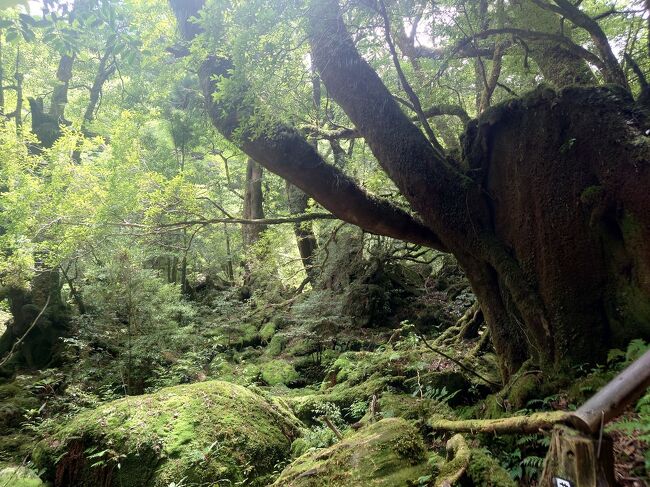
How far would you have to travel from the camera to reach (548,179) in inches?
163

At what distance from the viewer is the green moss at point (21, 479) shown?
3797mm

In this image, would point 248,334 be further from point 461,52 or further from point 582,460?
point 582,460

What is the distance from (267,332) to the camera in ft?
34.5

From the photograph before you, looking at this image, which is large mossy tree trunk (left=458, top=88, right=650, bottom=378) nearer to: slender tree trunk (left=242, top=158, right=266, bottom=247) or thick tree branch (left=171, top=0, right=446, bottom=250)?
thick tree branch (left=171, top=0, right=446, bottom=250)

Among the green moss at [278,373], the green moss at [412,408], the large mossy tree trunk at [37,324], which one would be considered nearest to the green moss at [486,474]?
the green moss at [412,408]

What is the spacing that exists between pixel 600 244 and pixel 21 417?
9698mm

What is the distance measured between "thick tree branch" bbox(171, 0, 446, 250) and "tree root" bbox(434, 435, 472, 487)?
3.00 metres

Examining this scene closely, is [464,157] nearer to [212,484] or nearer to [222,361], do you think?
[212,484]

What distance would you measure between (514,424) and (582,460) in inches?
38.0

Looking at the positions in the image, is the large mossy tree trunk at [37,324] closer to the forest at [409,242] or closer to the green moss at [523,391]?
the forest at [409,242]

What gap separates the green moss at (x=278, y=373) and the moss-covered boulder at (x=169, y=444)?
3178 mm

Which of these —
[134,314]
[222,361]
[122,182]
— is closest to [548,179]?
[222,361]

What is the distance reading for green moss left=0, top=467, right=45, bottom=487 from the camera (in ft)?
12.5

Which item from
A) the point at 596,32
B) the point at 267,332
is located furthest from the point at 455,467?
the point at 267,332
